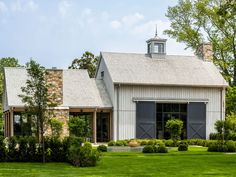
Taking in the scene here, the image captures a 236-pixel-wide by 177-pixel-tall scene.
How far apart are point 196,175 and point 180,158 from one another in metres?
6.39

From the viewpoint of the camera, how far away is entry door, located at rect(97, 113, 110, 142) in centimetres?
3859

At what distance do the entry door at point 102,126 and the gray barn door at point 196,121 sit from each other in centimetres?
604

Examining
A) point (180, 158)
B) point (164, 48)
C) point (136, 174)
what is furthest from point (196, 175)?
point (164, 48)

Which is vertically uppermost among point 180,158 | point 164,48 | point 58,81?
point 164,48

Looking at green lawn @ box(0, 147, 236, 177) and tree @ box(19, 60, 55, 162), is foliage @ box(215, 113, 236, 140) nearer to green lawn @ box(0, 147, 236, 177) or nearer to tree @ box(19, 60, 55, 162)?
green lawn @ box(0, 147, 236, 177)

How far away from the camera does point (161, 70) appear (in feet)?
130

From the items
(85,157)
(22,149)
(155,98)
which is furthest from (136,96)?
(85,157)

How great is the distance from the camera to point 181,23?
2032 inches

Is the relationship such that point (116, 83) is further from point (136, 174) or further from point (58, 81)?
point (136, 174)

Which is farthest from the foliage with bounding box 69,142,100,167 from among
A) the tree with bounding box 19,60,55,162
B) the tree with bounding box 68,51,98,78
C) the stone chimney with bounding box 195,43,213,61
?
the tree with bounding box 68,51,98,78

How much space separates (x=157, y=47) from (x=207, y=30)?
10612 millimetres

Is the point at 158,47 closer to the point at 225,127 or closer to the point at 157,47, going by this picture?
the point at 157,47

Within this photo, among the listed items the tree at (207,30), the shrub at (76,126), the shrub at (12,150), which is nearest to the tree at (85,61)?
the tree at (207,30)

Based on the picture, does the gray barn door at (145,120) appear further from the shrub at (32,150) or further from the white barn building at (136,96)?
the shrub at (32,150)
